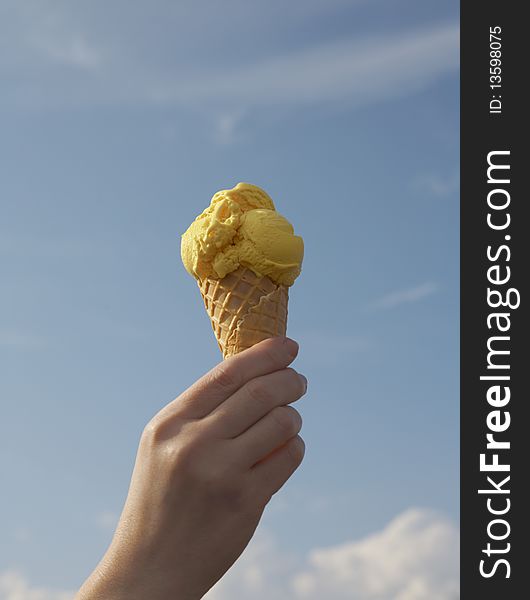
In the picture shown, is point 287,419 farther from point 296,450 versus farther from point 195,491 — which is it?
point 195,491

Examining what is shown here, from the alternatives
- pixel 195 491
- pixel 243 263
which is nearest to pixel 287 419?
pixel 195 491

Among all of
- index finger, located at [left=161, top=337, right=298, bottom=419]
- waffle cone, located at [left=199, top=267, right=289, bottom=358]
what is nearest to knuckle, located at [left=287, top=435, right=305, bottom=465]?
index finger, located at [left=161, top=337, right=298, bottom=419]

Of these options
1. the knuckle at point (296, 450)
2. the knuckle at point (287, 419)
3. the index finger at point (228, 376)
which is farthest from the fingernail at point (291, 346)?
the knuckle at point (296, 450)

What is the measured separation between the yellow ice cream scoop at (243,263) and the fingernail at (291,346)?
1.30ft

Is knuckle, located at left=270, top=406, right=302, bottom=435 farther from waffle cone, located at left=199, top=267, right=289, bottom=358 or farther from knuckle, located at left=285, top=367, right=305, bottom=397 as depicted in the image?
waffle cone, located at left=199, top=267, right=289, bottom=358

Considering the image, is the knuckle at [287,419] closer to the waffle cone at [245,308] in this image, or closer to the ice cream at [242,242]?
the waffle cone at [245,308]

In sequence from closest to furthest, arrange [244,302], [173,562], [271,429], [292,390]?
[173,562] < [271,429] < [292,390] < [244,302]

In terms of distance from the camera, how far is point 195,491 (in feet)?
10.3

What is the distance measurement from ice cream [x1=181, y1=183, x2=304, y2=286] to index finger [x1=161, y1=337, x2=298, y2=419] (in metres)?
0.60

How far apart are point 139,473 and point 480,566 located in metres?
5.12

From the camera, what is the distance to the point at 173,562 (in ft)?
10.3

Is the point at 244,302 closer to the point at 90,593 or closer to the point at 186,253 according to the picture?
the point at 186,253

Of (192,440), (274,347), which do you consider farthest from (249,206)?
(192,440)

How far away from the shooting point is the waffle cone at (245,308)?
4207 mm
